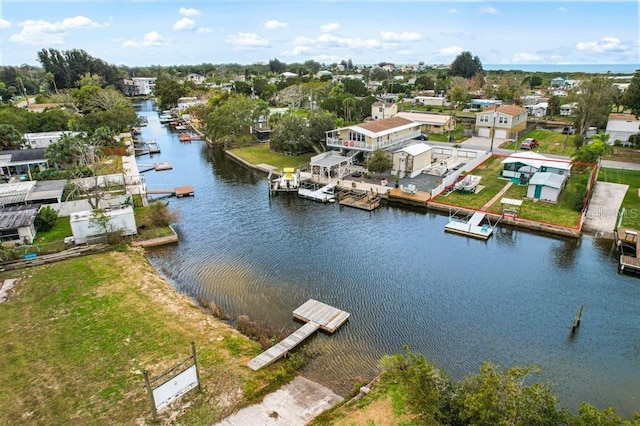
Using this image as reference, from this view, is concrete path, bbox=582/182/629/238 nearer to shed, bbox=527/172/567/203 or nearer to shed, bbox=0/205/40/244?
shed, bbox=527/172/567/203

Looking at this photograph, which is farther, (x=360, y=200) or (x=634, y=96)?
(x=634, y=96)

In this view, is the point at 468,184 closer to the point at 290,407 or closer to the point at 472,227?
the point at 472,227

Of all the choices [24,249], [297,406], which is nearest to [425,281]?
[297,406]

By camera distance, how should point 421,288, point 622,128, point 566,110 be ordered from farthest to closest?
1. point 566,110
2. point 622,128
3. point 421,288

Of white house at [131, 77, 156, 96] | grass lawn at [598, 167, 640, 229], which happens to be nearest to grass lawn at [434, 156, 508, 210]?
grass lawn at [598, 167, 640, 229]

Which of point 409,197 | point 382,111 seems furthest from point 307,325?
point 382,111

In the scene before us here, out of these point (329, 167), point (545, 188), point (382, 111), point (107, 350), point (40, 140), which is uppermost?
point (382, 111)

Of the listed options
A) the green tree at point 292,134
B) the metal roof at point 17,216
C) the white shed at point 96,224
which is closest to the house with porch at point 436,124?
the green tree at point 292,134
